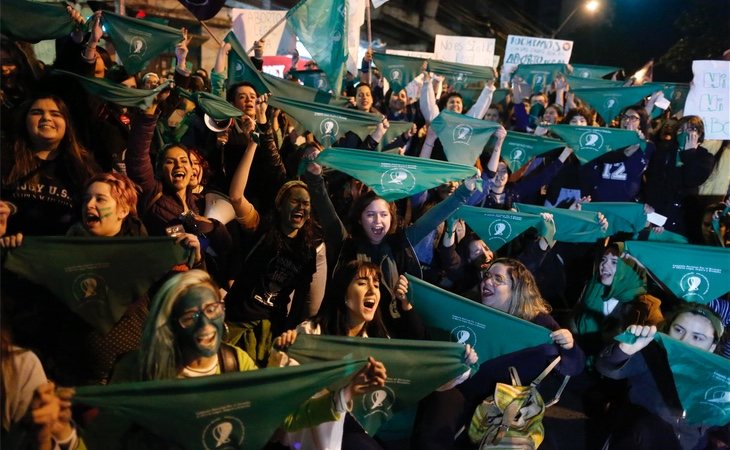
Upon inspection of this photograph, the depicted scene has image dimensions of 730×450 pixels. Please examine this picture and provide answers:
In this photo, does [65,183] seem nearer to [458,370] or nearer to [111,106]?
[111,106]

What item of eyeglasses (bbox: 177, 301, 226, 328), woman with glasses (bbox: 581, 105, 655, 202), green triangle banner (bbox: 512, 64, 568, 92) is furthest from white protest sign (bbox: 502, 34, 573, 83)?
eyeglasses (bbox: 177, 301, 226, 328)

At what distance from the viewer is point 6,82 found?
4.03m

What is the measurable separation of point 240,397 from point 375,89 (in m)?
7.11

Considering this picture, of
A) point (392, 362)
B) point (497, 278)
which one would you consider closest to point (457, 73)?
point (497, 278)

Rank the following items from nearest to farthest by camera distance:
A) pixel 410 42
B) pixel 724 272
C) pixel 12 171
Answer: pixel 12 171 → pixel 724 272 → pixel 410 42

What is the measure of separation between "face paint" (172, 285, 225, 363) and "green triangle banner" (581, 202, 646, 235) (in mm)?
4179

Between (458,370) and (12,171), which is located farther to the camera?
(12,171)

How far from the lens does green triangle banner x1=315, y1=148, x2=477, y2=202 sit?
4074 millimetres

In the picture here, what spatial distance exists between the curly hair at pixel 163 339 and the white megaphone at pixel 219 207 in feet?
4.48

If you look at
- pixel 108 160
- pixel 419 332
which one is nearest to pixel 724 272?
pixel 419 332

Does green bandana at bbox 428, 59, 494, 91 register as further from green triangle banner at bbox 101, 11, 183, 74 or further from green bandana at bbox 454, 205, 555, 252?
green triangle banner at bbox 101, 11, 183, 74

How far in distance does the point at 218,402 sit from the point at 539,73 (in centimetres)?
921

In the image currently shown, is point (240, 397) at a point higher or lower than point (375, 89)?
lower

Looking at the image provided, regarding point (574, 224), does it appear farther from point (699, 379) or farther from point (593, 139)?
point (699, 379)
